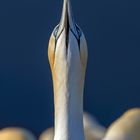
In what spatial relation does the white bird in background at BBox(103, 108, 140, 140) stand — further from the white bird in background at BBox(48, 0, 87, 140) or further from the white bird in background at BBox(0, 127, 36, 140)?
→ the white bird in background at BBox(48, 0, 87, 140)

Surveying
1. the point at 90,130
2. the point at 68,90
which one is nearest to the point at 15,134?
the point at 90,130

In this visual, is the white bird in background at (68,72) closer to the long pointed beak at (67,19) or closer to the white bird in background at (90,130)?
the long pointed beak at (67,19)

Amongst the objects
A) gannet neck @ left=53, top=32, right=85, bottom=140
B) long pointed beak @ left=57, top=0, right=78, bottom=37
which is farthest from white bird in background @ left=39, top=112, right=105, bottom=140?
long pointed beak @ left=57, top=0, right=78, bottom=37

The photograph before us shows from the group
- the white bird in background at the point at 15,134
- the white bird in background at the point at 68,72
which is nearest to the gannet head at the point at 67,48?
the white bird in background at the point at 68,72

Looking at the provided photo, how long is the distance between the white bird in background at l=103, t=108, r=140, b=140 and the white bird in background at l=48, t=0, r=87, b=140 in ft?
2.08

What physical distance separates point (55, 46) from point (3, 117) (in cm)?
87

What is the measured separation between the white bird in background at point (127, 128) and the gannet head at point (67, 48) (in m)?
0.72

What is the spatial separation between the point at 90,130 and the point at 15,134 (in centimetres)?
24

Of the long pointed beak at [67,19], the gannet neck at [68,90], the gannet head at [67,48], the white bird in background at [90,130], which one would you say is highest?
the long pointed beak at [67,19]

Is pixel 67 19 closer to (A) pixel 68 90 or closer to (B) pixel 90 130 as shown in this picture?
(A) pixel 68 90

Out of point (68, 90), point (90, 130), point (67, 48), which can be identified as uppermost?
point (67, 48)

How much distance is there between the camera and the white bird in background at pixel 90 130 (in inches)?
101

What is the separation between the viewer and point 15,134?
252cm

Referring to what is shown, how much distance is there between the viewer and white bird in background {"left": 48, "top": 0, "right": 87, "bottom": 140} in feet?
5.98
